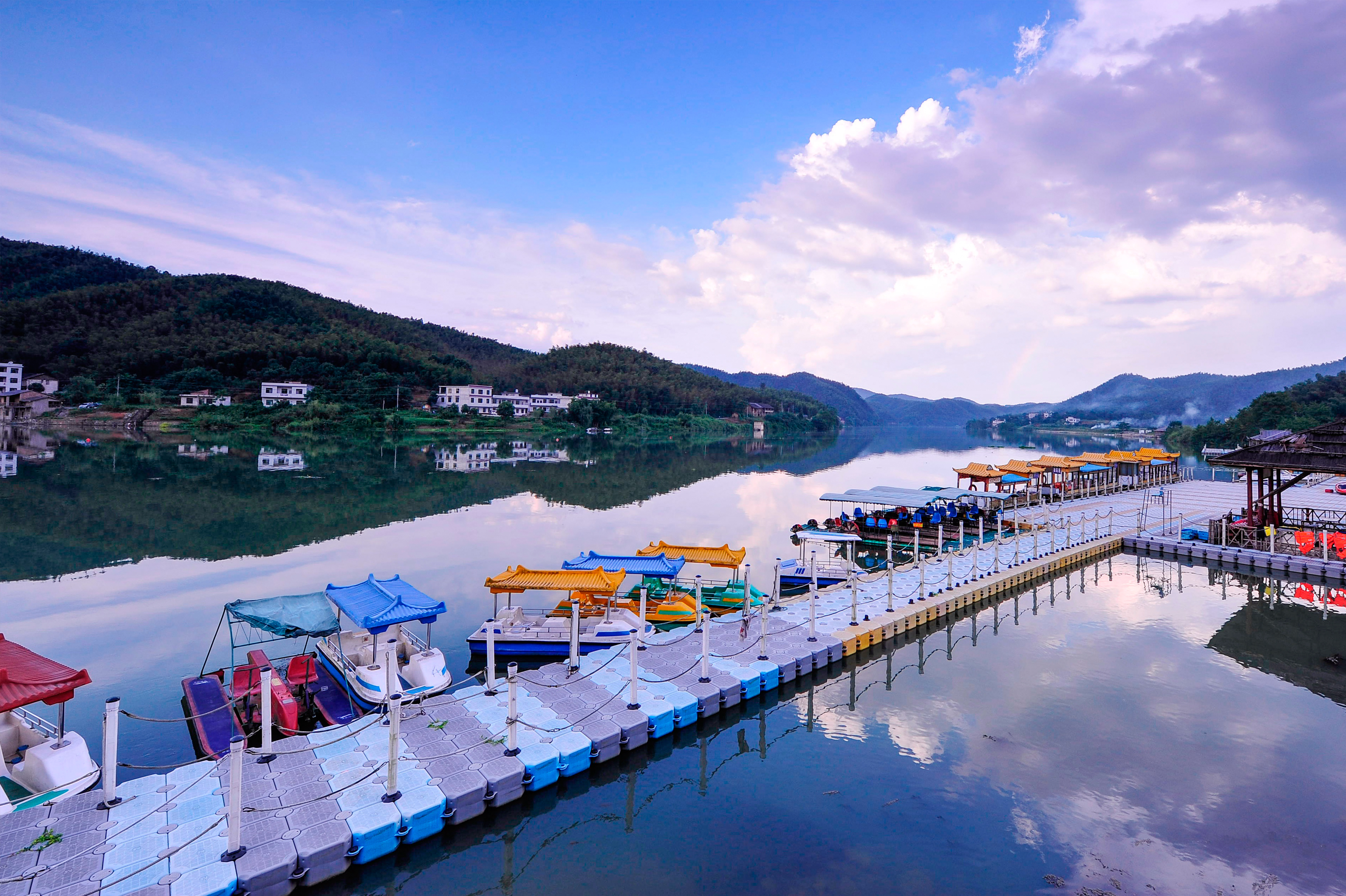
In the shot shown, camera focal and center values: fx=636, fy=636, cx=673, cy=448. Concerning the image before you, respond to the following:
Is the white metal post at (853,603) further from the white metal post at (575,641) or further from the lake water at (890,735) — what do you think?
the white metal post at (575,641)

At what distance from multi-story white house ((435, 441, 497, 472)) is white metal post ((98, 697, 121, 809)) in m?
50.8

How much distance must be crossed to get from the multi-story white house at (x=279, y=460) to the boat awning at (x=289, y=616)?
44582 mm

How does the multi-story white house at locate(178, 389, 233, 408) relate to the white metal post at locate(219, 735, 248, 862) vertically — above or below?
above

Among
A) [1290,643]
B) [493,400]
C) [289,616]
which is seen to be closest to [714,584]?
[289,616]

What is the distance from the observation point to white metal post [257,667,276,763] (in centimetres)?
877

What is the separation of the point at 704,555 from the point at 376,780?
12.3 m

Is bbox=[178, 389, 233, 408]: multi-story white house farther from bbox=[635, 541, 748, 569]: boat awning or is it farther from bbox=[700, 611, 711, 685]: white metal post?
bbox=[700, 611, 711, 685]: white metal post

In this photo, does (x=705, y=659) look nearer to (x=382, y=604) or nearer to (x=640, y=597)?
(x=640, y=597)

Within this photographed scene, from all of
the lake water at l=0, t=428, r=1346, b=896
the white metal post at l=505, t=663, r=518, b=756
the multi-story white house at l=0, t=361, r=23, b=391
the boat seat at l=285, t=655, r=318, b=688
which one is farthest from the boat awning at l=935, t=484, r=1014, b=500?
the multi-story white house at l=0, t=361, r=23, b=391

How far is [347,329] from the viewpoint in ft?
466

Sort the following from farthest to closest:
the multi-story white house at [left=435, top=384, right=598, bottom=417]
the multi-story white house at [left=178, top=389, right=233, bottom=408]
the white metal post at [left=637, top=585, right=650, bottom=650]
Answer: the multi-story white house at [left=435, top=384, right=598, bottom=417]
the multi-story white house at [left=178, top=389, right=233, bottom=408]
the white metal post at [left=637, top=585, right=650, bottom=650]

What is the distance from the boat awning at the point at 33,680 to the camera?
8820 millimetres

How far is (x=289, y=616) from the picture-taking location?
13945 millimetres

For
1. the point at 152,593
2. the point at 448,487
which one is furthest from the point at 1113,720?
the point at 448,487
